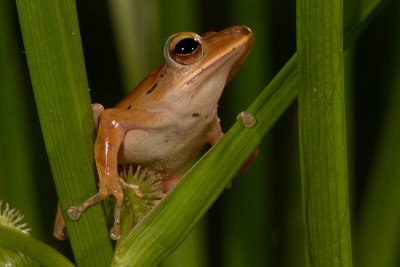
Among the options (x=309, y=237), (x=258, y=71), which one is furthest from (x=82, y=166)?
(x=258, y=71)

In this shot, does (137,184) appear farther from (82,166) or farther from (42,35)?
(42,35)

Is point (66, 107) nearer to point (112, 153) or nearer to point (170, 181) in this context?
point (112, 153)

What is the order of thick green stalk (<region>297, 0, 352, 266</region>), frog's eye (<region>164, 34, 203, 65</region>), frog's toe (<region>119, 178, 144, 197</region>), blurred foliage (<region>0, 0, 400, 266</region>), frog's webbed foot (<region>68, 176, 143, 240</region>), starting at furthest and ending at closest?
blurred foliage (<region>0, 0, 400, 266</region>), frog's eye (<region>164, 34, 203, 65</region>), frog's toe (<region>119, 178, 144, 197</region>), frog's webbed foot (<region>68, 176, 143, 240</region>), thick green stalk (<region>297, 0, 352, 266</region>)

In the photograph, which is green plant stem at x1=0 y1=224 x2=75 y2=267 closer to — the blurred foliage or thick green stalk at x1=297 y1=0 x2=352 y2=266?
thick green stalk at x1=297 y1=0 x2=352 y2=266

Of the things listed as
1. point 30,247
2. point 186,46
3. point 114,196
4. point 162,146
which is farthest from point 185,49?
point 30,247

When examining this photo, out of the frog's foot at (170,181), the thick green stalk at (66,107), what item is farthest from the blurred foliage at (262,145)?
the thick green stalk at (66,107)

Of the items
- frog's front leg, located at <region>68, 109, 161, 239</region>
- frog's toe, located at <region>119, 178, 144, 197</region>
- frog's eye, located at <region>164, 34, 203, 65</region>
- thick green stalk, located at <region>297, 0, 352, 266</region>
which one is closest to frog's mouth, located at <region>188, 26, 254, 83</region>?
frog's eye, located at <region>164, 34, 203, 65</region>

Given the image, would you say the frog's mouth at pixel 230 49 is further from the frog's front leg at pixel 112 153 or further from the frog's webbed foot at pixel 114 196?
the frog's webbed foot at pixel 114 196
